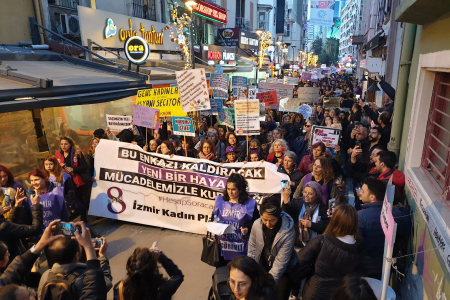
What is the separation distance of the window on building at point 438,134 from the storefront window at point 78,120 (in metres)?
9.29

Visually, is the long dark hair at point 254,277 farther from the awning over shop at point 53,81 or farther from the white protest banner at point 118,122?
the white protest banner at point 118,122

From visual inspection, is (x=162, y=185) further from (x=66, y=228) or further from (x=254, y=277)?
(x=254, y=277)

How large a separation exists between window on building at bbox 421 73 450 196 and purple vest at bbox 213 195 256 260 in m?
2.03

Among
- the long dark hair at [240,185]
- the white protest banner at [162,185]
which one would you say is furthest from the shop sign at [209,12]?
the long dark hair at [240,185]

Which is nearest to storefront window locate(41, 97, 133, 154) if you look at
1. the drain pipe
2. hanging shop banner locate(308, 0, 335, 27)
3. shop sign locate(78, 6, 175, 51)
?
shop sign locate(78, 6, 175, 51)

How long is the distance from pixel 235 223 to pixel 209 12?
2450cm

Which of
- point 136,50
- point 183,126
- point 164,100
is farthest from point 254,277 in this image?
point 136,50

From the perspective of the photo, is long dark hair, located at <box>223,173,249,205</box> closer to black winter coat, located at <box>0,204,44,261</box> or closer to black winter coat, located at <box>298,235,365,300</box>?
black winter coat, located at <box>298,235,365,300</box>

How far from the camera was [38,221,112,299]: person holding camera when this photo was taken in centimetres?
252

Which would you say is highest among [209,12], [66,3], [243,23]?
[243,23]

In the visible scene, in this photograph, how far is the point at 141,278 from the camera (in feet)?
7.89

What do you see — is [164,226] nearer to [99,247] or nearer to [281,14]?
[99,247]

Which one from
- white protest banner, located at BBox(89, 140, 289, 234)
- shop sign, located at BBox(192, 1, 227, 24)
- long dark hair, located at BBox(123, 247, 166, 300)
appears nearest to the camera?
long dark hair, located at BBox(123, 247, 166, 300)

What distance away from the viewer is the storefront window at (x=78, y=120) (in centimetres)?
955
